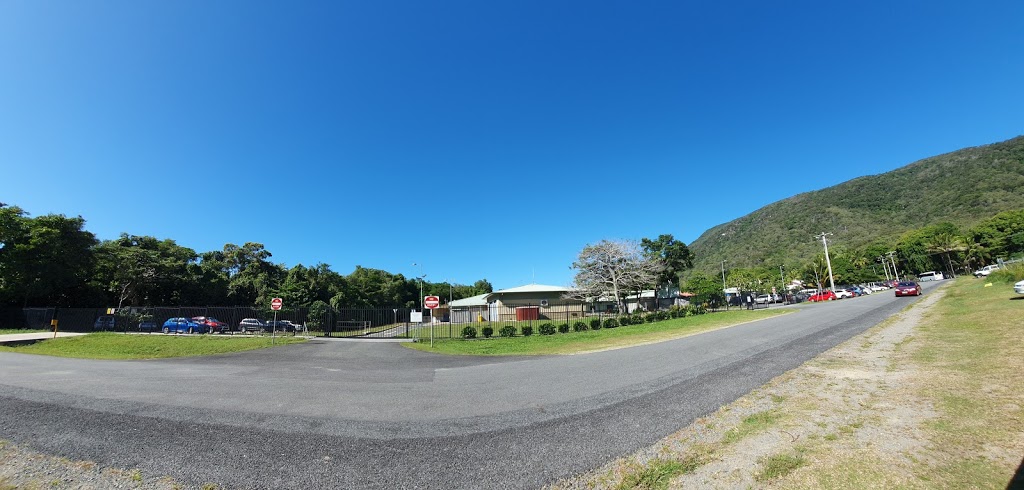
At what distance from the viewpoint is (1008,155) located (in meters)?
112

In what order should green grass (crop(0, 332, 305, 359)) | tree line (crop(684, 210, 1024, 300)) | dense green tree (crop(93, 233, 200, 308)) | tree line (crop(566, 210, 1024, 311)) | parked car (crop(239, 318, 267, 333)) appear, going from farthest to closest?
tree line (crop(684, 210, 1024, 300)) → tree line (crop(566, 210, 1024, 311)) → dense green tree (crop(93, 233, 200, 308)) → parked car (crop(239, 318, 267, 333)) → green grass (crop(0, 332, 305, 359))

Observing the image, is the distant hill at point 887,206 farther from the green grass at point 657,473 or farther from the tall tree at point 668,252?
the green grass at point 657,473

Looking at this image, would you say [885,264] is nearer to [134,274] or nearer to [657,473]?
[657,473]

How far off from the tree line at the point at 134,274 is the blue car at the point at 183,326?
339 inches

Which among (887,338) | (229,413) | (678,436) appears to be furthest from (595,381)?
(887,338)

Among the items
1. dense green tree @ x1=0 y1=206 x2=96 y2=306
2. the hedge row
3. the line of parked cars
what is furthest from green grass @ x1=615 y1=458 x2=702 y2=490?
dense green tree @ x1=0 y1=206 x2=96 y2=306

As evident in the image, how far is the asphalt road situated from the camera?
4.21 m

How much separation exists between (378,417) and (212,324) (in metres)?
32.2

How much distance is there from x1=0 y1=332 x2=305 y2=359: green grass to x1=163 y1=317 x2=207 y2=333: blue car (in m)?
5.75

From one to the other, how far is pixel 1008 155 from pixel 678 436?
181435mm

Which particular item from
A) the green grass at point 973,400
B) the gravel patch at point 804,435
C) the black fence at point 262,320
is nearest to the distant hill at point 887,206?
the black fence at point 262,320

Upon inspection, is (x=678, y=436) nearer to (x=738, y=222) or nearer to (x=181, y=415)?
(x=181, y=415)

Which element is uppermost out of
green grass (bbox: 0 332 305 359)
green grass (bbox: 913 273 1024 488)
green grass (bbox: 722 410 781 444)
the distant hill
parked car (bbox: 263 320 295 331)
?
the distant hill

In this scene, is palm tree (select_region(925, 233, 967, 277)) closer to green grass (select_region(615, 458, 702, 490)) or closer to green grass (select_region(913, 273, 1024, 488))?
green grass (select_region(913, 273, 1024, 488))
